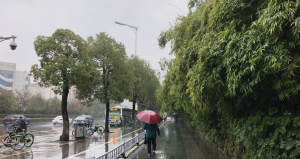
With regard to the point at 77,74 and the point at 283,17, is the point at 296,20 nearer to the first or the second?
the point at 283,17

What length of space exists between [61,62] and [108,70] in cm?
868

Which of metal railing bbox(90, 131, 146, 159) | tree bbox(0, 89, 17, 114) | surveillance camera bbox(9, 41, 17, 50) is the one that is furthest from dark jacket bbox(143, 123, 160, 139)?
tree bbox(0, 89, 17, 114)

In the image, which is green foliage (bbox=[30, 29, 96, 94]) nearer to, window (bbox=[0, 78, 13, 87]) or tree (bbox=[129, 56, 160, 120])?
tree (bbox=[129, 56, 160, 120])

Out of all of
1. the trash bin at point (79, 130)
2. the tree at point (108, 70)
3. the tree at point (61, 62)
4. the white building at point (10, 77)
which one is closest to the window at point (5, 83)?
the white building at point (10, 77)

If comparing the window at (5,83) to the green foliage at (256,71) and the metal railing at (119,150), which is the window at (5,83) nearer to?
the metal railing at (119,150)

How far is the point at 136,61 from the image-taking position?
119 ft

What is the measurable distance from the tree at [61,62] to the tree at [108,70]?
651 cm

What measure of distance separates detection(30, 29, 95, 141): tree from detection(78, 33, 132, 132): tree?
6509 mm

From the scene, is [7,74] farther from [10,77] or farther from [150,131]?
[150,131]

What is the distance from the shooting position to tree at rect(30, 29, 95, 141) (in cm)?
1344

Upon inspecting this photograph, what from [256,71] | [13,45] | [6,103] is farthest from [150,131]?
[6,103]

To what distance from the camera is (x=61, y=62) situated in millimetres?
13422

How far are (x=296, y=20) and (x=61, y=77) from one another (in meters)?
12.8

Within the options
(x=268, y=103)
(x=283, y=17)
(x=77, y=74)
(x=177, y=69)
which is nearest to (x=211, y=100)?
(x=268, y=103)
